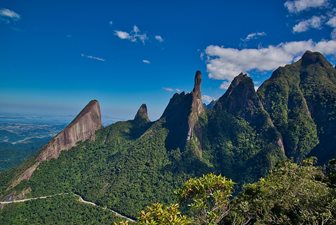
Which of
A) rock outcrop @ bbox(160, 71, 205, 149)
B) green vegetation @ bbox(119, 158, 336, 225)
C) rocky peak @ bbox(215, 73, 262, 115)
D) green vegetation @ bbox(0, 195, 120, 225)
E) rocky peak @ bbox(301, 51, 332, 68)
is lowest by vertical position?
green vegetation @ bbox(0, 195, 120, 225)

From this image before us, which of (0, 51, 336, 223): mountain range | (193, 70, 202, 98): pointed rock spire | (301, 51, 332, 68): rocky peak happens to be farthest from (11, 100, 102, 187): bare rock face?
(301, 51, 332, 68): rocky peak

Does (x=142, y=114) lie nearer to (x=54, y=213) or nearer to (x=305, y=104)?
(x=305, y=104)

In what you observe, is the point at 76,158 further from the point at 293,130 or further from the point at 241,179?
the point at 293,130

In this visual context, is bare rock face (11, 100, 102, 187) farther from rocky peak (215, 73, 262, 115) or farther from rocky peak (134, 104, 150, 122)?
rocky peak (215, 73, 262, 115)

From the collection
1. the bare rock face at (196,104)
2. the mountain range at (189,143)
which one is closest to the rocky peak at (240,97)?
the mountain range at (189,143)

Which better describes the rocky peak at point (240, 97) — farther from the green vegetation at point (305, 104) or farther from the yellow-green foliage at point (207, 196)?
the yellow-green foliage at point (207, 196)

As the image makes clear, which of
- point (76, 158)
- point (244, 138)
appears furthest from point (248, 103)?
point (76, 158)

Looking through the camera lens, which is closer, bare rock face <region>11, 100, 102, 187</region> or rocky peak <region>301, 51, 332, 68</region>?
bare rock face <region>11, 100, 102, 187</region>
